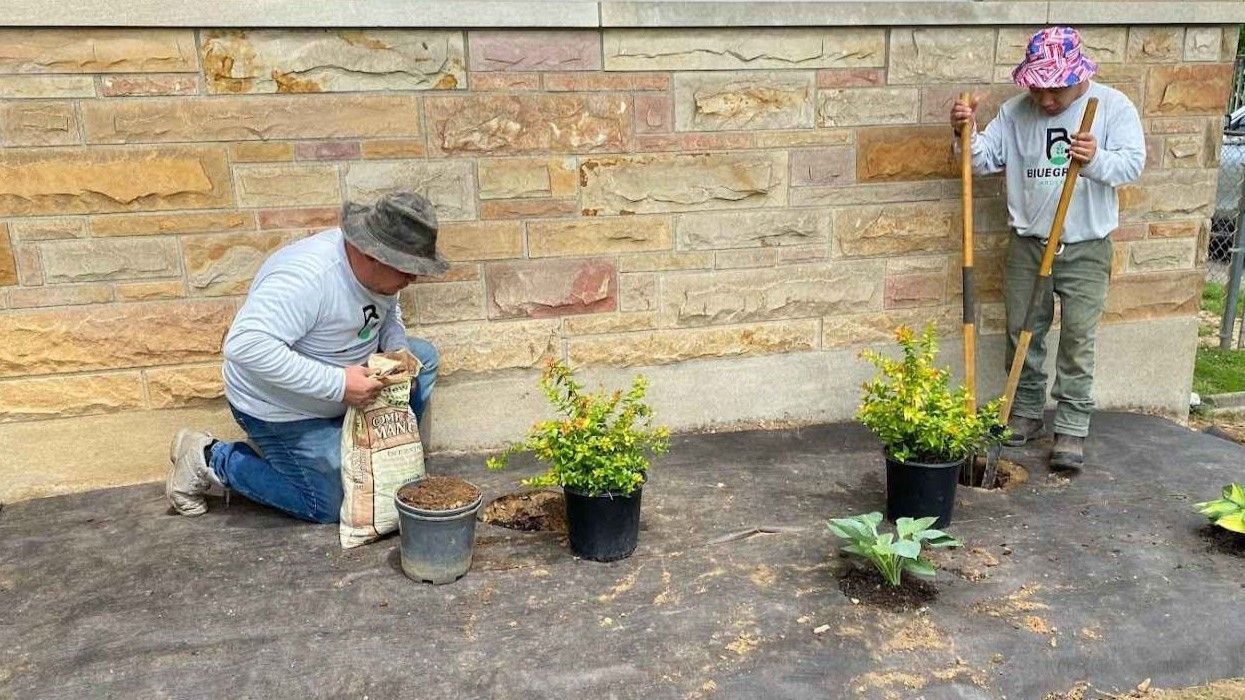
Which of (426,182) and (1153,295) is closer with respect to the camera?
(426,182)

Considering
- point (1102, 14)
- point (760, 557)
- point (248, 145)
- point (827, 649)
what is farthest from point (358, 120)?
point (1102, 14)

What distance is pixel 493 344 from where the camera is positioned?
4340mm

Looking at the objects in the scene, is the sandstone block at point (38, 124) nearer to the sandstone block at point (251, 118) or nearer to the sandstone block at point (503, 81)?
the sandstone block at point (251, 118)

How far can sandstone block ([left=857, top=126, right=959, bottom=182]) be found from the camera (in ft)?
14.9

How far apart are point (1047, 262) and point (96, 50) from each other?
410cm

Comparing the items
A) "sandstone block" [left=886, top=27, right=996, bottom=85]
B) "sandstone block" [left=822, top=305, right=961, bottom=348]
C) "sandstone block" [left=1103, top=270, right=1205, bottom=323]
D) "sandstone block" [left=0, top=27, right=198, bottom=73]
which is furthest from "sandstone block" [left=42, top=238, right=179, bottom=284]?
"sandstone block" [left=1103, top=270, right=1205, bottom=323]

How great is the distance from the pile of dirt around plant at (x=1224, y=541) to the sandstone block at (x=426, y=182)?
3.32 m

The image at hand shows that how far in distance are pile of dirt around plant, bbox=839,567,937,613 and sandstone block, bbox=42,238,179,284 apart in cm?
303

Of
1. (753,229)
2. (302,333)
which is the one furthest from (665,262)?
(302,333)

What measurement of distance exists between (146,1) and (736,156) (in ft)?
8.51

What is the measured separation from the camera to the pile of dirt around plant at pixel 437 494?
3.23 meters

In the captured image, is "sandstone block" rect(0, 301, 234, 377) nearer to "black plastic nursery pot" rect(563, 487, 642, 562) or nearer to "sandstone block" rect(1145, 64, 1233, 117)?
"black plastic nursery pot" rect(563, 487, 642, 562)

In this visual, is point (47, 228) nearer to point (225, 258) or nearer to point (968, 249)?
point (225, 258)

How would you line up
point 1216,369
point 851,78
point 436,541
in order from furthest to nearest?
1. point 1216,369
2. point 851,78
3. point 436,541
